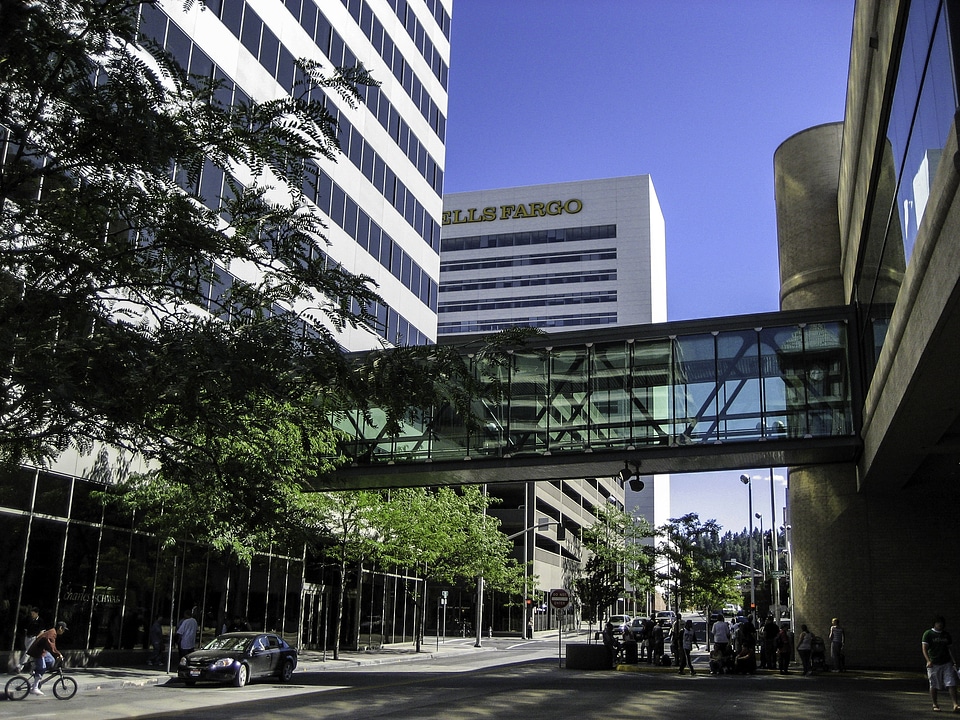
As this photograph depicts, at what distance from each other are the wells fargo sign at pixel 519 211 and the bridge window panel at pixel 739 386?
97.9 m

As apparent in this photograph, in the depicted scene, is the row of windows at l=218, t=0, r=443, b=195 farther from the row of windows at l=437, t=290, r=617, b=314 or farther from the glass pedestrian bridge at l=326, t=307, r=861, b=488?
the row of windows at l=437, t=290, r=617, b=314

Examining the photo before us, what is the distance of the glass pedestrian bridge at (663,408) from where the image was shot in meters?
24.7

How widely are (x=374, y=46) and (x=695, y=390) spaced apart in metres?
25.0

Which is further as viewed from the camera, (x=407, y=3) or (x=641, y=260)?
(x=641, y=260)

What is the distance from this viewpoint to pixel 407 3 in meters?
47.1

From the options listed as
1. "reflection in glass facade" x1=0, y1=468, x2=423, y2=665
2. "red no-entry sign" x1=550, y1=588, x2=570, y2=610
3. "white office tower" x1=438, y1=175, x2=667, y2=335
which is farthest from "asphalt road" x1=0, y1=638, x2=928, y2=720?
"white office tower" x1=438, y1=175, x2=667, y2=335

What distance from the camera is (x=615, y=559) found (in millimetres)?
59625

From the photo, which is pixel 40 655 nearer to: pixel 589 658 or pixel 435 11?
pixel 589 658

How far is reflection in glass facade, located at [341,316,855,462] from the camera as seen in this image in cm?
2480

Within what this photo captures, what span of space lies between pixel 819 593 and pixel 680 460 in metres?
6.47

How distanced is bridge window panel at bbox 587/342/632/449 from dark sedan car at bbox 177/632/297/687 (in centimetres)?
1034

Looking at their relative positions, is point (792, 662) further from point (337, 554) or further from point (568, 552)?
point (568, 552)

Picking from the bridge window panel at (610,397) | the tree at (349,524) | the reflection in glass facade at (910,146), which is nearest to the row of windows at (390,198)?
the bridge window panel at (610,397)

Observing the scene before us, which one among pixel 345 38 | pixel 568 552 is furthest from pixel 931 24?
pixel 568 552
